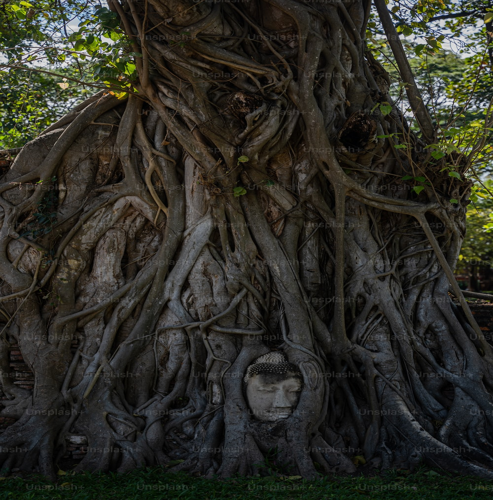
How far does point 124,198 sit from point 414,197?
3.42m

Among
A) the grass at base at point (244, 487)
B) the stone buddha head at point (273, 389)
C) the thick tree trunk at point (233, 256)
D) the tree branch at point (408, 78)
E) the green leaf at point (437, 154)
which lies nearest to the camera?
the grass at base at point (244, 487)

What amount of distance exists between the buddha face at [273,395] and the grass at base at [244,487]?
2.13ft

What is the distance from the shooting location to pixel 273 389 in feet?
16.0

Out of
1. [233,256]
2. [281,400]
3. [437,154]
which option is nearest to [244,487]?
[281,400]

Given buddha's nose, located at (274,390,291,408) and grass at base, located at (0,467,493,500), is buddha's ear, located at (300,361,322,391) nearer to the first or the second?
buddha's nose, located at (274,390,291,408)

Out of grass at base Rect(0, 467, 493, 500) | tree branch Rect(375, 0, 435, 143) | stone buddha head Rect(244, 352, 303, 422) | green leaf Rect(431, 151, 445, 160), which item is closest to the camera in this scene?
grass at base Rect(0, 467, 493, 500)

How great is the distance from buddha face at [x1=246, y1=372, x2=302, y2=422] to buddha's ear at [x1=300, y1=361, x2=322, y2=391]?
0.27 ft

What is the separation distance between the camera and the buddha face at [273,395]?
15.9ft

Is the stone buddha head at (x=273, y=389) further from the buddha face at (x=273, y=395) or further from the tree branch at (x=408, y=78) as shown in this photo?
the tree branch at (x=408, y=78)

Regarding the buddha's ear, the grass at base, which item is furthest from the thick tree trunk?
the grass at base

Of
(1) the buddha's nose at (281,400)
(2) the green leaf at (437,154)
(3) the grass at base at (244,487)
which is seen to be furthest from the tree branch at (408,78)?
(3) the grass at base at (244,487)

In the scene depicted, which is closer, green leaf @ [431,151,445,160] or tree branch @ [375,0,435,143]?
green leaf @ [431,151,445,160]

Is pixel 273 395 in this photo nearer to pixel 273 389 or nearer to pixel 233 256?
pixel 273 389

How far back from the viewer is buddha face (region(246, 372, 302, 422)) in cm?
485
